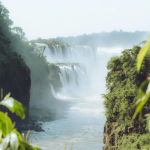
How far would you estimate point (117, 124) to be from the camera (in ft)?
42.0

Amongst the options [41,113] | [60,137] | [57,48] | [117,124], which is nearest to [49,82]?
[41,113]

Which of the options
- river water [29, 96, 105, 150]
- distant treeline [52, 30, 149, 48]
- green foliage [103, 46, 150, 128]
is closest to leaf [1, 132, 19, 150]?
green foliage [103, 46, 150, 128]

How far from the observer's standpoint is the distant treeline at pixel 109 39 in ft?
398

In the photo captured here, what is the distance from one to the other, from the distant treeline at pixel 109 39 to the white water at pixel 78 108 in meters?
47.9

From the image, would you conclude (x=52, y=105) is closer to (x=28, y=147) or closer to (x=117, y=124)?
(x=117, y=124)

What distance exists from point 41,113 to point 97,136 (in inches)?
478

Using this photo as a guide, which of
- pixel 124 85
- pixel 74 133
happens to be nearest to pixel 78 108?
pixel 74 133

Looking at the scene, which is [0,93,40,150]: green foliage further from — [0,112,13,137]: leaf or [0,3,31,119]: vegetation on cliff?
→ [0,3,31,119]: vegetation on cliff

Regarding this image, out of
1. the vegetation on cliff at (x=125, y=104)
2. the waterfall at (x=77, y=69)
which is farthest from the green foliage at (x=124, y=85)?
the waterfall at (x=77, y=69)

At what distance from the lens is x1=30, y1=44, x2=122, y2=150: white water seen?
68.0ft

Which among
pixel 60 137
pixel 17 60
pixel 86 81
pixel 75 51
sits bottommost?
pixel 60 137

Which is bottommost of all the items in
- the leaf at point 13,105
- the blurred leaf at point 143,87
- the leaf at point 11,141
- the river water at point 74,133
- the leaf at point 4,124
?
the river water at point 74,133

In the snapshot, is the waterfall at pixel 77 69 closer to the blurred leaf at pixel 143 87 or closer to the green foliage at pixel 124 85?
the green foliage at pixel 124 85

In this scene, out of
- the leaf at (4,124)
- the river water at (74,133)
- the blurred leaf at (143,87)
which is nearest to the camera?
the blurred leaf at (143,87)
